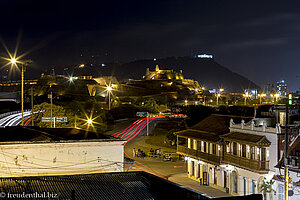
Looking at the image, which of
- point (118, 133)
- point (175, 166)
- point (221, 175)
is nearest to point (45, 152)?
point (221, 175)

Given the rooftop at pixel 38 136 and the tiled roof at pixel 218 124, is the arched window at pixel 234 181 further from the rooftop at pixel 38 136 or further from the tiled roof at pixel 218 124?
the rooftop at pixel 38 136

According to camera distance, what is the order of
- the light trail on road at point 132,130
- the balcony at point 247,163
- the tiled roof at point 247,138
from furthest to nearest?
the light trail on road at point 132,130 < the balcony at point 247,163 < the tiled roof at point 247,138

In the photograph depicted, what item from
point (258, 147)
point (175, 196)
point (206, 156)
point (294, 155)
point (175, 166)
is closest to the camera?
point (175, 196)

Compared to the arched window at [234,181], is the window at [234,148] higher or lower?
higher

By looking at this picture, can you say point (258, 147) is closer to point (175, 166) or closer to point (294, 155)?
point (294, 155)

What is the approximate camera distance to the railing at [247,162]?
28234 mm

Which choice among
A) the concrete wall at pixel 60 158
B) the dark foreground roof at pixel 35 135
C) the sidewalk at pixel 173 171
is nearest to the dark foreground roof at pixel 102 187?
the concrete wall at pixel 60 158

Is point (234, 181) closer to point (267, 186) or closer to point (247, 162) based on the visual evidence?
point (247, 162)

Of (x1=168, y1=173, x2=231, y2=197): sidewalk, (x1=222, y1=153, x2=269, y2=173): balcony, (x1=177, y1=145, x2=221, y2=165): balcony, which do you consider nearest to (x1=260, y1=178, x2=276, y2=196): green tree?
(x1=222, y1=153, x2=269, y2=173): balcony


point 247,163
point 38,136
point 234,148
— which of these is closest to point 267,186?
point 247,163

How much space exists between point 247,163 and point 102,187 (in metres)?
17.4

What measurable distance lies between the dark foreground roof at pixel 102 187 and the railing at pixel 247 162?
14.0 meters

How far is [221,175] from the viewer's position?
3409 centimetres

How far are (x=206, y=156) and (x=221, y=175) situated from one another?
3.04 metres
